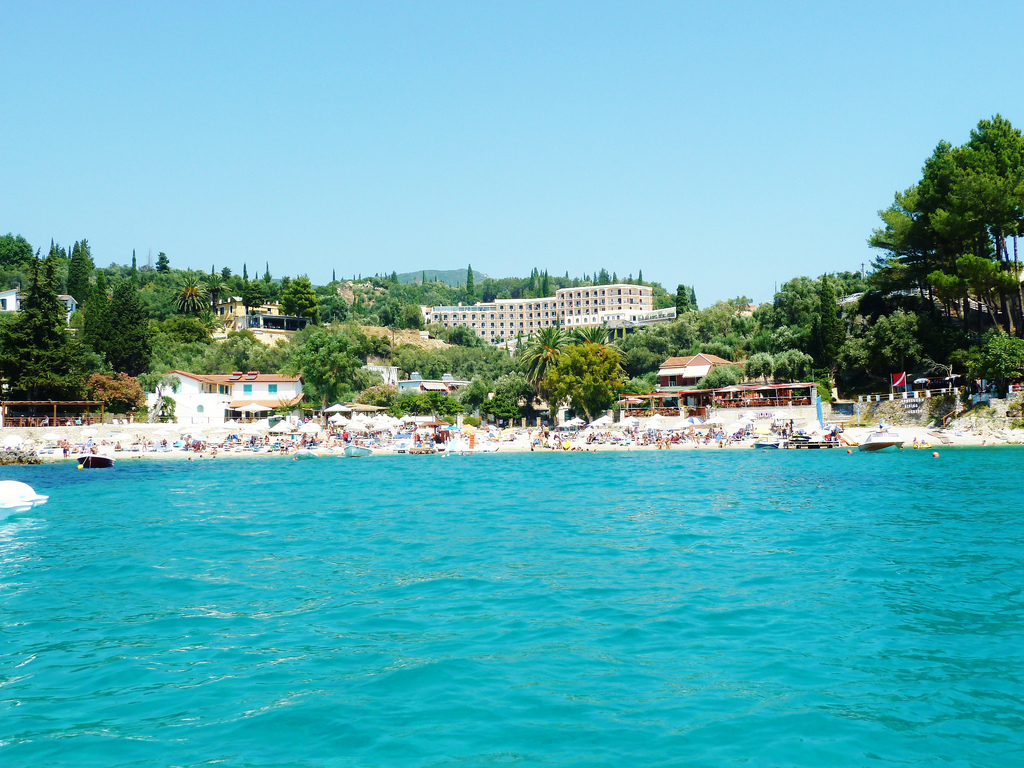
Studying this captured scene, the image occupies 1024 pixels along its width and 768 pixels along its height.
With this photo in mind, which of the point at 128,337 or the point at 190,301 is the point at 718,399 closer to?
the point at 128,337

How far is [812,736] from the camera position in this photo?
657 cm

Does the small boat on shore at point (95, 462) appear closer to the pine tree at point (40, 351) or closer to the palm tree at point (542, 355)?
the pine tree at point (40, 351)

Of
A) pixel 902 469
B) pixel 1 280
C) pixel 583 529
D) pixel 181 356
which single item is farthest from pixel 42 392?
pixel 1 280

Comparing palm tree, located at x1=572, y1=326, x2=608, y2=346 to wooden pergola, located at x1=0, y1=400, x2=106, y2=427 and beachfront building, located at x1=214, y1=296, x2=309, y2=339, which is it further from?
beachfront building, located at x1=214, y1=296, x2=309, y2=339

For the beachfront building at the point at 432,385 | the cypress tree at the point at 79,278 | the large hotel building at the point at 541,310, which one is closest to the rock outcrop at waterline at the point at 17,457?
the beachfront building at the point at 432,385

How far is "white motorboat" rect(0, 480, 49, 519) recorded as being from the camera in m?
22.0

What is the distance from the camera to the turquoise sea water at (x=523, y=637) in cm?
658

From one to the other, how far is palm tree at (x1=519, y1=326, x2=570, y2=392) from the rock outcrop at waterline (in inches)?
1310

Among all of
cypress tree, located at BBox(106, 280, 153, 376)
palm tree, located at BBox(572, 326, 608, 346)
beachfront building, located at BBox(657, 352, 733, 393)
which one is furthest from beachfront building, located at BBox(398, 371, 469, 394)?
cypress tree, located at BBox(106, 280, 153, 376)

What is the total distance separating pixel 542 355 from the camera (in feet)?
197

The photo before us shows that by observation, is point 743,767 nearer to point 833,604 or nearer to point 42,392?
point 833,604

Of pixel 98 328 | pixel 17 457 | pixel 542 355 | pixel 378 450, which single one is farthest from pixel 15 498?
pixel 98 328

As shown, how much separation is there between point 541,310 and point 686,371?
10203 centimetres

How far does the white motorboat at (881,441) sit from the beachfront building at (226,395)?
41.2 meters
